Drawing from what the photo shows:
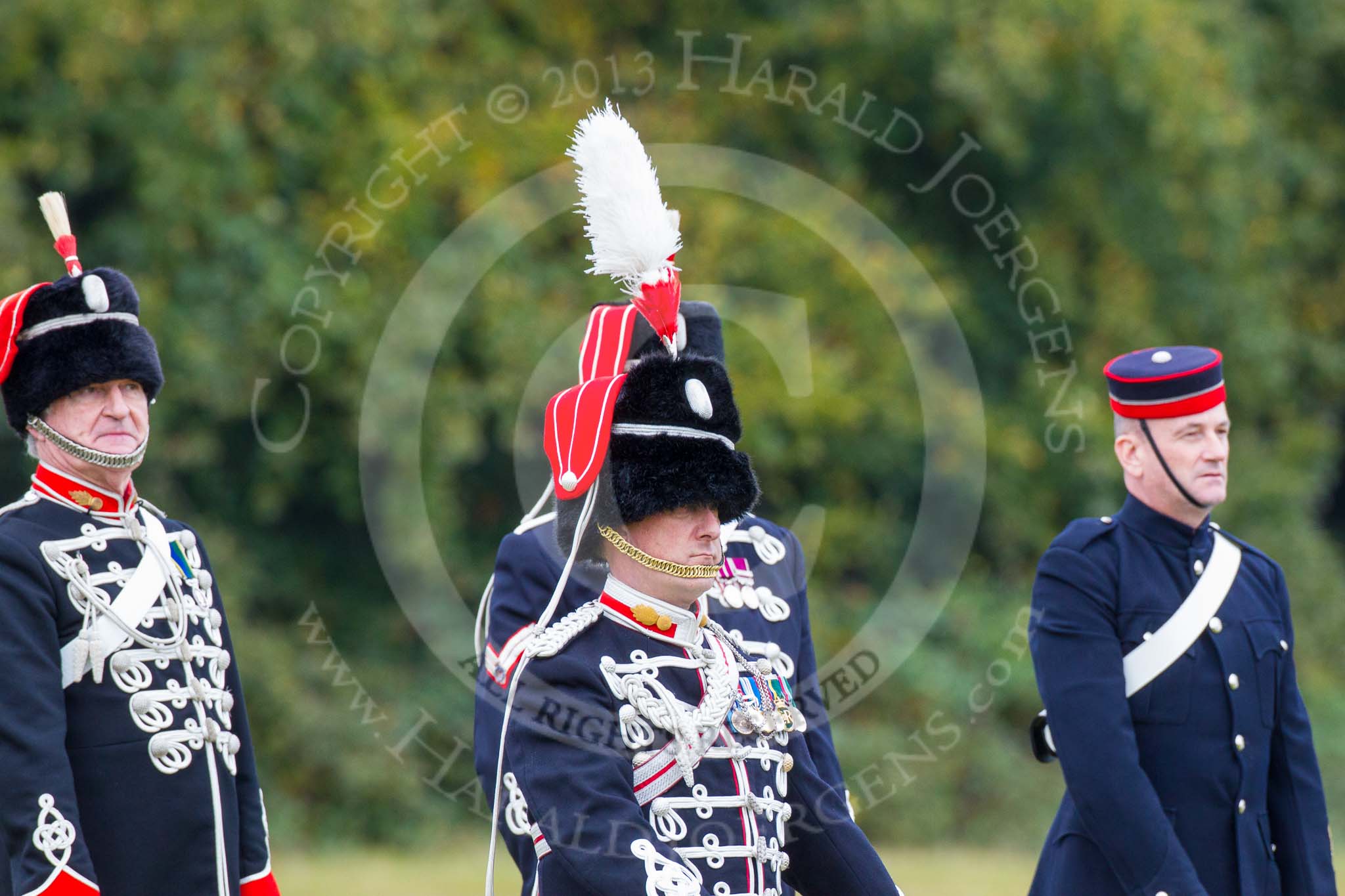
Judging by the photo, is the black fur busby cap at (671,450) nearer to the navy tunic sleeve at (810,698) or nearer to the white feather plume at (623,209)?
the white feather plume at (623,209)

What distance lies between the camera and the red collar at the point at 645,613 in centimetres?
278

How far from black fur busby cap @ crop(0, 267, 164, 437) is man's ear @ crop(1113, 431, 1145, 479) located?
2.10m

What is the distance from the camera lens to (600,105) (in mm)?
10172

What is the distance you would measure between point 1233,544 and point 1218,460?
0.24 m

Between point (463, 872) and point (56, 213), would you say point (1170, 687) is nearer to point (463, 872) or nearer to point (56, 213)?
point (56, 213)

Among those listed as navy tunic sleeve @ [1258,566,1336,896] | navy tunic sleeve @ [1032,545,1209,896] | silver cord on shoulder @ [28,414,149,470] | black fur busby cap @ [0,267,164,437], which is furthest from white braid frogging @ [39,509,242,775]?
navy tunic sleeve @ [1258,566,1336,896]

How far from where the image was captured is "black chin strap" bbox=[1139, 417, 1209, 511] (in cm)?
368

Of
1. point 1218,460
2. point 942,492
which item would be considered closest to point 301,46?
point 942,492

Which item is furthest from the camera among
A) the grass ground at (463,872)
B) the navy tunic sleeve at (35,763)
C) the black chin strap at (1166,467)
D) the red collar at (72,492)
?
the grass ground at (463,872)

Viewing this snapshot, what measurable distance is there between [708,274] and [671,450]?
7112mm

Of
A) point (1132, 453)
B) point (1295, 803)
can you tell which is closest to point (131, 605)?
point (1132, 453)

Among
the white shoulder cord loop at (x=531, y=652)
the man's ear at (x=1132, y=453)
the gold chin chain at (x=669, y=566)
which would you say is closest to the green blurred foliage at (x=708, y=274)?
the man's ear at (x=1132, y=453)

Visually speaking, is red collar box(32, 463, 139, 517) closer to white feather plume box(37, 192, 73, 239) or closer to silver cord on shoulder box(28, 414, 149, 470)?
silver cord on shoulder box(28, 414, 149, 470)

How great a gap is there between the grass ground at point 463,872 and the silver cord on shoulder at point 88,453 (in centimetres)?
405
